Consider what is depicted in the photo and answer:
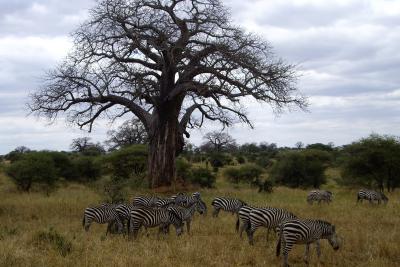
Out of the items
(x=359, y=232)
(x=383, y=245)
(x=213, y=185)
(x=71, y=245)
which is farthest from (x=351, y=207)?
(x=213, y=185)

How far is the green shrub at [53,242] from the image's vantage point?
9572 mm

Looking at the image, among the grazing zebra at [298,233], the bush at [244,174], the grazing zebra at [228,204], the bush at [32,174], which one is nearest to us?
the grazing zebra at [298,233]

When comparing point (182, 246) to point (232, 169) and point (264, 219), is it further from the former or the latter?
point (232, 169)

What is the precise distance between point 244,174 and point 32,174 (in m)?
19.0

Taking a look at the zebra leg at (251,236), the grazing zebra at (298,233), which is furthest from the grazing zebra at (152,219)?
the grazing zebra at (298,233)

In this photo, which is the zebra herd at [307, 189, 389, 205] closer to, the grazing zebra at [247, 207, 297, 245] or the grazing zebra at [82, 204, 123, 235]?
the grazing zebra at [247, 207, 297, 245]

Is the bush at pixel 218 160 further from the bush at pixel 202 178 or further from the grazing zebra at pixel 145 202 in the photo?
the grazing zebra at pixel 145 202

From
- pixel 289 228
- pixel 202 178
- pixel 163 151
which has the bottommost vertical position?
pixel 289 228

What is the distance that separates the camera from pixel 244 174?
135ft

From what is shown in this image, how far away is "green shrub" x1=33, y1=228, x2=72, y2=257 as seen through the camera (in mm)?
9572

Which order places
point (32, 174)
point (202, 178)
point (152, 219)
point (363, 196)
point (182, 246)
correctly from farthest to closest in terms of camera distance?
point (202, 178)
point (32, 174)
point (363, 196)
point (152, 219)
point (182, 246)

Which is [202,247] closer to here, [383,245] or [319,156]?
[383,245]

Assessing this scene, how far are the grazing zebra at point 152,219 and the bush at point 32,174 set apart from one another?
51.5ft

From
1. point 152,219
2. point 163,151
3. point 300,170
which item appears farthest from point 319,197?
point 300,170
